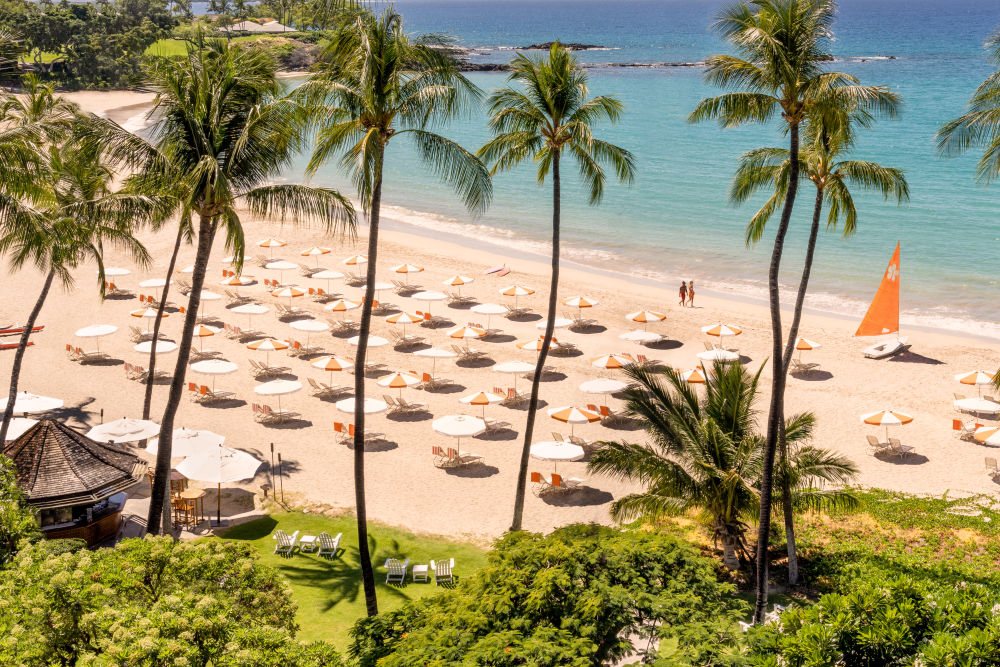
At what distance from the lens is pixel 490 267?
4738 cm

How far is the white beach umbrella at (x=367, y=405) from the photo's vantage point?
26400mm

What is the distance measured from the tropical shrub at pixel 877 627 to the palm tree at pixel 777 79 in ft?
19.3

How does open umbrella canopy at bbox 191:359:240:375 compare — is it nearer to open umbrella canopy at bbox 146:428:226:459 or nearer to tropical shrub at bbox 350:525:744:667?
open umbrella canopy at bbox 146:428:226:459

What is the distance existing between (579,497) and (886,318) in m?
17.4

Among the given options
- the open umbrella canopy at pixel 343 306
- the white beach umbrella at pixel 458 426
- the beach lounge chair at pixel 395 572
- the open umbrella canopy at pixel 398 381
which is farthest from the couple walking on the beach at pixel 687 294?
the beach lounge chair at pixel 395 572

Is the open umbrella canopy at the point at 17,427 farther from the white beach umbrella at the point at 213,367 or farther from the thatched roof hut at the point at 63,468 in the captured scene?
the white beach umbrella at the point at 213,367

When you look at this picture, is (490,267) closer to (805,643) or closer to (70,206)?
(70,206)

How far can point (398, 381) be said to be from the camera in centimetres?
2870

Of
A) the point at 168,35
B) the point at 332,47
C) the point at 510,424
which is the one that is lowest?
the point at 510,424

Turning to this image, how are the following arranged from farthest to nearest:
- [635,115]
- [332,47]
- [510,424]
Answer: [635,115], [510,424], [332,47]

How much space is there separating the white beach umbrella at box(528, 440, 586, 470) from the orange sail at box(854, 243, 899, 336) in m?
16.2

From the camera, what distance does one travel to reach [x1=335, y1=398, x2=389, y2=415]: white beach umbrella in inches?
1039

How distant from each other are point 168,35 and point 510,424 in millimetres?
106492

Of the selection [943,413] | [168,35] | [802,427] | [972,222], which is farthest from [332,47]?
[168,35]
